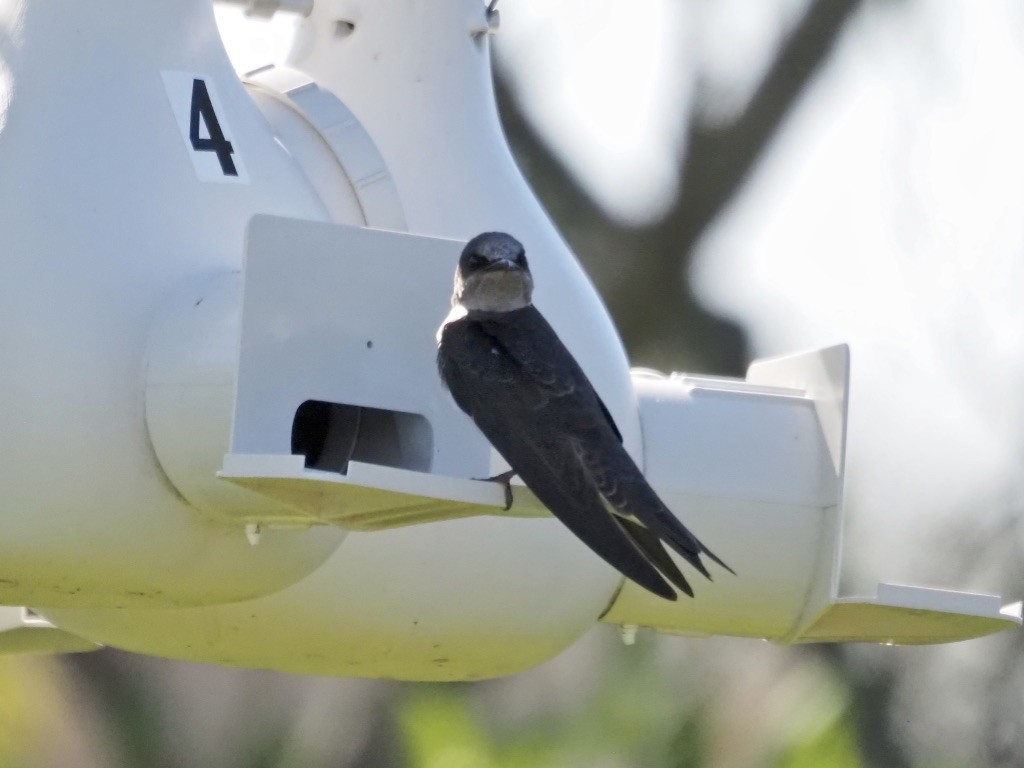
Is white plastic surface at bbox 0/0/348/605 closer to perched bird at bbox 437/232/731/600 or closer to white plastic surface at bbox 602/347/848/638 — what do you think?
perched bird at bbox 437/232/731/600

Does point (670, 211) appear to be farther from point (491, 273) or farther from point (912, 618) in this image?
point (491, 273)

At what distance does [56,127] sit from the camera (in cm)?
436

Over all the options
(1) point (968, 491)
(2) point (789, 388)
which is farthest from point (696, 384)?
(1) point (968, 491)

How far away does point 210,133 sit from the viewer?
4543 mm

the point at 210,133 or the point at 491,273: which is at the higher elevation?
the point at 210,133

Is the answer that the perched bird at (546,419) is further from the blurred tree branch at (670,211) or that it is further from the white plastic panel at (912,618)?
the blurred tree branch at (670,211)

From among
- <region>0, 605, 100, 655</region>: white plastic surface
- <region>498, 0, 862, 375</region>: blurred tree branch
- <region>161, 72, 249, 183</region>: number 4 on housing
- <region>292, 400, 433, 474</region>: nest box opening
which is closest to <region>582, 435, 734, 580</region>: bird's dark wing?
<region>292, 400, 433, 474</region>: nest box opening

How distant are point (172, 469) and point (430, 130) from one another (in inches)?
50.5

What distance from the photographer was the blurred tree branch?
839 cm

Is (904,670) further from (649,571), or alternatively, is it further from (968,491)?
(649,571)

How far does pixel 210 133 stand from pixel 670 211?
169 inches

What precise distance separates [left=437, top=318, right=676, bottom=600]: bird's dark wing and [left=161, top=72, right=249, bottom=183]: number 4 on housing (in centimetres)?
52

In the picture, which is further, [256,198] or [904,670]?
[904,670]

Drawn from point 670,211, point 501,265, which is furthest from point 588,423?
point 670,211
